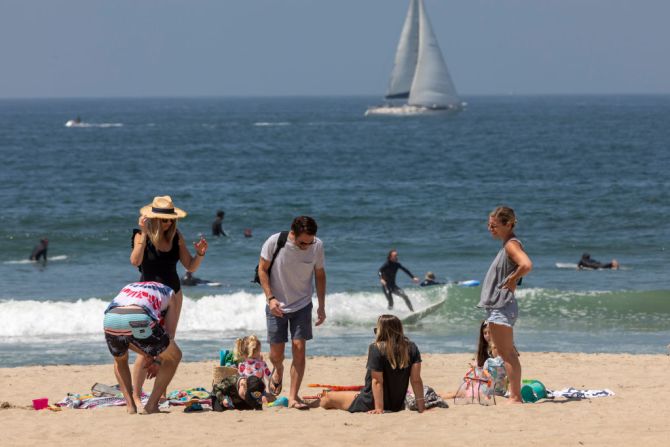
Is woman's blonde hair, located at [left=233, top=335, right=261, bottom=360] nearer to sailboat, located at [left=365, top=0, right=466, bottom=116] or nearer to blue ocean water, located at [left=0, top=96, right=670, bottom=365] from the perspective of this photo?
blue ocean water, located at [left=0, top=96, right=670, bottom=365]

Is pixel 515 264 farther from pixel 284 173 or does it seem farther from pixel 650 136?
pixel 650 136

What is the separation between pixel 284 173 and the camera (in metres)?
57.3

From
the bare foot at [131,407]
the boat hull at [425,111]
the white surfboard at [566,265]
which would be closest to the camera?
the bare foot at [131,407]

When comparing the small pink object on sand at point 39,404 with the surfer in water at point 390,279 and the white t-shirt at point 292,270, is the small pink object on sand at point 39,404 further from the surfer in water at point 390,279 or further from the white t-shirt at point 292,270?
the surfer in water at point 390,279

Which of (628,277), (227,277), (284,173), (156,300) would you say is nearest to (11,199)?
(284,173)

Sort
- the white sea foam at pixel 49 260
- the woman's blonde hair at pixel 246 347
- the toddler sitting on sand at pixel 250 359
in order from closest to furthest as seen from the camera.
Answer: the toddler sitting on sand at pixel 250 359 < the woman's blonde hair at pixel 246 347 < the white sea foam at pixel 49 260

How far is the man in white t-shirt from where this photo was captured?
28.5 feet

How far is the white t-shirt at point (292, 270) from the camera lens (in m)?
8.69

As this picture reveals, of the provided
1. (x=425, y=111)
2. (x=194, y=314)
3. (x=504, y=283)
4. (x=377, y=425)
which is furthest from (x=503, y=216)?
(x=425, y=111)

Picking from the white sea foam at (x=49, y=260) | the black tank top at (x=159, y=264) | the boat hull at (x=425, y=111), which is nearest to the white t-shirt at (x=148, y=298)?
the black tank top at (x=159, y=264)

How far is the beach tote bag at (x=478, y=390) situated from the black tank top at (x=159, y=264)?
252 centimetres

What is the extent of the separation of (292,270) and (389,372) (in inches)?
42.3

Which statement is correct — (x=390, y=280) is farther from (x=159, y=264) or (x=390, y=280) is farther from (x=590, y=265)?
(x=159, y=264)

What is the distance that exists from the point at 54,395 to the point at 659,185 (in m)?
39.2
